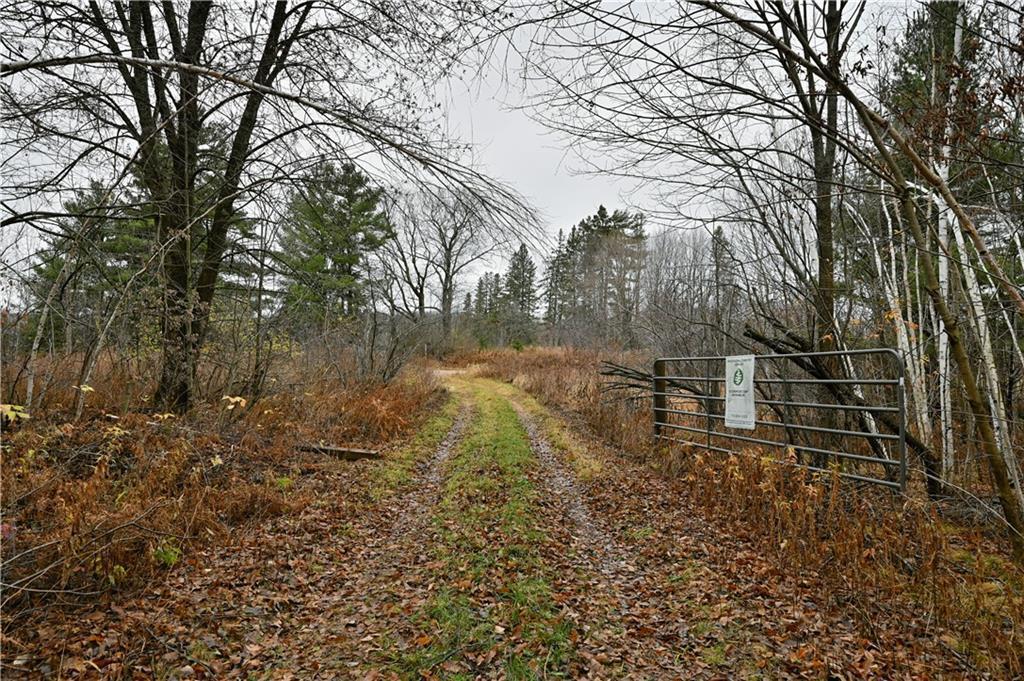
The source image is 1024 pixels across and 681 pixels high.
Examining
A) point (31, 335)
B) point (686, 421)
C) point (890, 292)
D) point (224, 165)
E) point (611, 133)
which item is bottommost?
point (686, 421)

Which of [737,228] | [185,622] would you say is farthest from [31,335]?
[737,228]

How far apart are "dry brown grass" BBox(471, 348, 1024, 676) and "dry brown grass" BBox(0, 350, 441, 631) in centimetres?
501

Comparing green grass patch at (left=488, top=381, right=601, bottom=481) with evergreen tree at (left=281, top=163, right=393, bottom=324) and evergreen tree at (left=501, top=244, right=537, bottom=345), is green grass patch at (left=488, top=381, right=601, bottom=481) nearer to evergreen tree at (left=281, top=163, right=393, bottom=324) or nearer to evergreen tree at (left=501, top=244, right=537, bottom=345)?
evergreen tree at (left=281, top=163, right=393, bottom=324)

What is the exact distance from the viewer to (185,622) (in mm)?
3152

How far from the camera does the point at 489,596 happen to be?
370 centimetres

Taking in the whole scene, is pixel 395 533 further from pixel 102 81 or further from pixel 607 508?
pixel 102 81

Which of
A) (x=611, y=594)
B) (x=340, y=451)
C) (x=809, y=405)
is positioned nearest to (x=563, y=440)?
(x=340, y=451)

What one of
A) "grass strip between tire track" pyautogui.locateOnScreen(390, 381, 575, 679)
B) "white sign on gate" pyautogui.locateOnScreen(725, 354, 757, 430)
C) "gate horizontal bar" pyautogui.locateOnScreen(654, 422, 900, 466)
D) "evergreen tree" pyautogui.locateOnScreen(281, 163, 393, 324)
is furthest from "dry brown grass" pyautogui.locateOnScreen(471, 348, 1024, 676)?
"evergreen tree" pyautogui.locateOnScreen(281, 163, 393, 324)

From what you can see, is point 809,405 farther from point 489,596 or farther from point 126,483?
point 126,483

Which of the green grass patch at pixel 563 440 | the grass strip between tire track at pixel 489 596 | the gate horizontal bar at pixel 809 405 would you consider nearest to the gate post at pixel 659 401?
the gate horizontal bar at pixel 809 405

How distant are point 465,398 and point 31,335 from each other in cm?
1005

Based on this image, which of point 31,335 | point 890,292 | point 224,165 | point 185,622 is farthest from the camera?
point 31,335

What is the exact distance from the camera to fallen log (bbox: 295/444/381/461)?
6996mm

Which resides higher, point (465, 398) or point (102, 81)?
point (102, 81)
